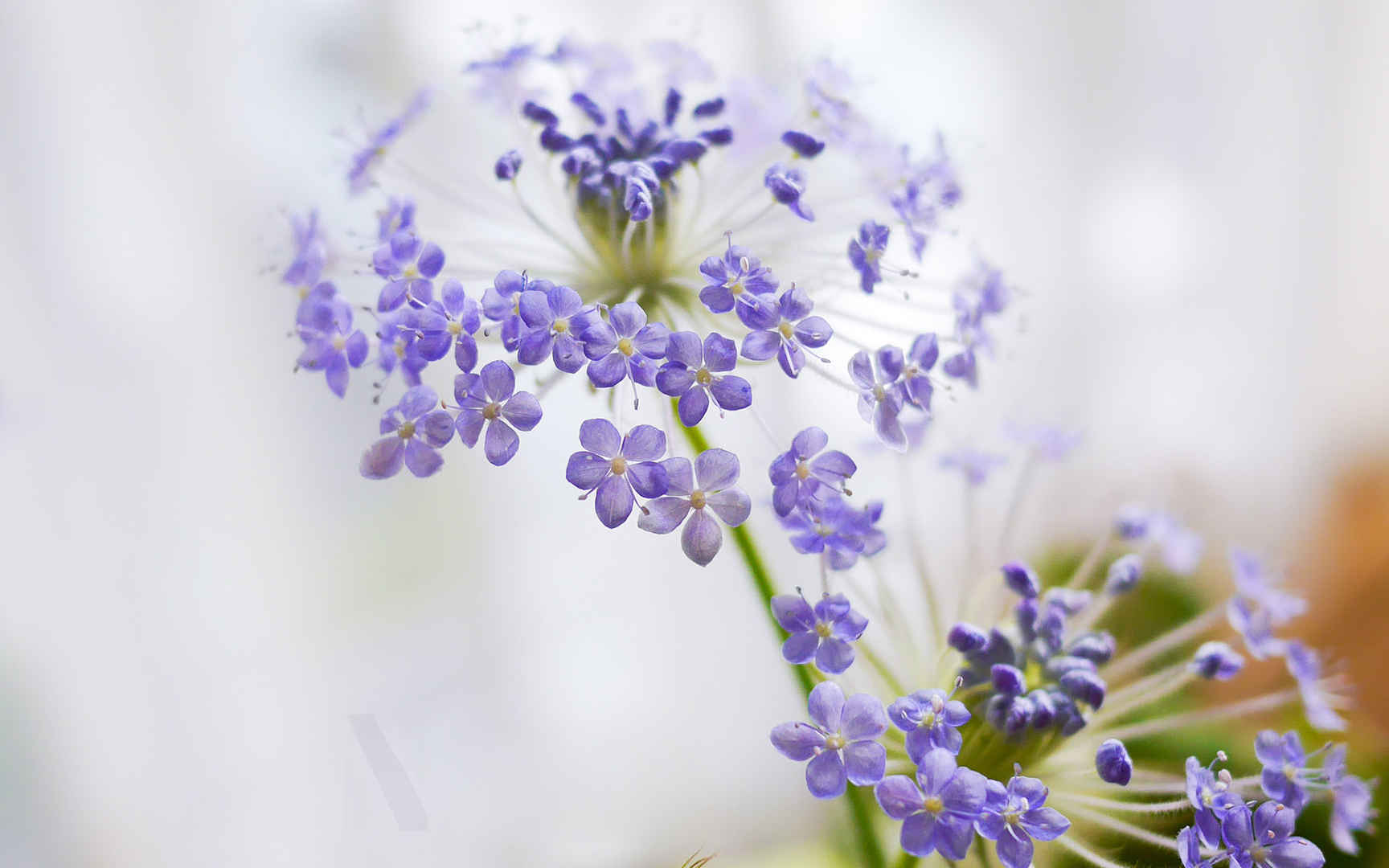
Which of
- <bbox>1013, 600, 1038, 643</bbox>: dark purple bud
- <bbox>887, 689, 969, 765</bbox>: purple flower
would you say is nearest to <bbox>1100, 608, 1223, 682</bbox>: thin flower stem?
<bbox>1013, 600, 1038, 643</bbox>: dark purple bud

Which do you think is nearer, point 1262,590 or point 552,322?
point 552,322

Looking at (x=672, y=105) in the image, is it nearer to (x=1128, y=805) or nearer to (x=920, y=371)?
(x=920, y=371)

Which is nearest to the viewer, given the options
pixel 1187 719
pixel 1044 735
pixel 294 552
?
pixel 1044 735

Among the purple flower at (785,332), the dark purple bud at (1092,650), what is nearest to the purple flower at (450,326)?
the purple flower at (785,332)

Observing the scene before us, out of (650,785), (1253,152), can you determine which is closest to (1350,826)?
(650,785)

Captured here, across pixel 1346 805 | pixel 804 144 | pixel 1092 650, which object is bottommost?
pixel 1346 805

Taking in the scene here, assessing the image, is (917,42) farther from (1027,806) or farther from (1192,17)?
(1027,806)

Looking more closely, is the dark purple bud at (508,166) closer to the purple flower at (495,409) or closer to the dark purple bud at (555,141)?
the dark purple bud at (555,141)

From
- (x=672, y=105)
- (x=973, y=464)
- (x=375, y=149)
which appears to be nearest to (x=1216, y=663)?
(x=973, y=464)
